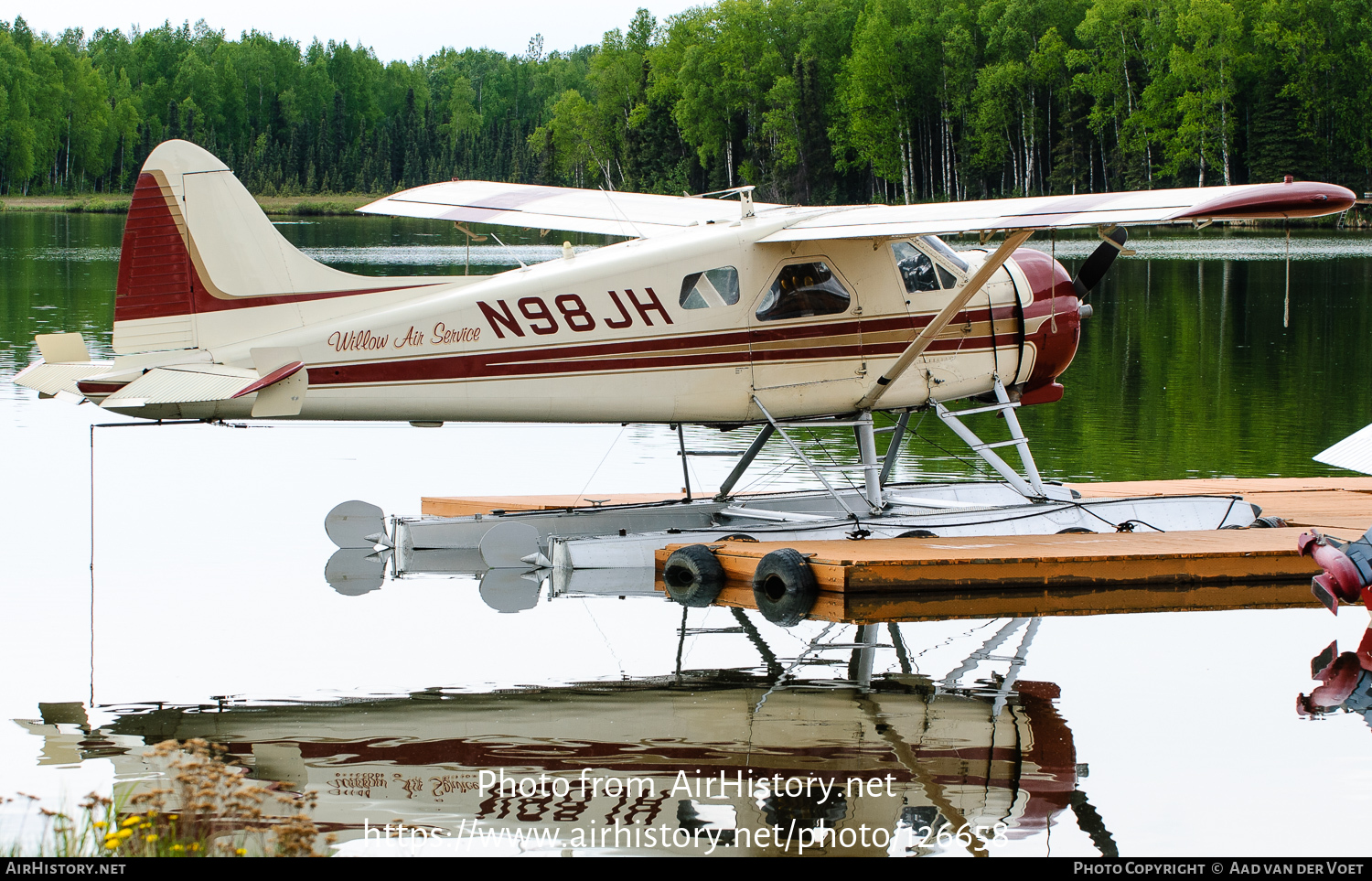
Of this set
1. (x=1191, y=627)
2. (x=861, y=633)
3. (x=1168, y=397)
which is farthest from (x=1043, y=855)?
(x=1168, y=397)

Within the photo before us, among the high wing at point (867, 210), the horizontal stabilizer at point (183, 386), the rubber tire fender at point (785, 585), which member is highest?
the high wing at point (867, 210)

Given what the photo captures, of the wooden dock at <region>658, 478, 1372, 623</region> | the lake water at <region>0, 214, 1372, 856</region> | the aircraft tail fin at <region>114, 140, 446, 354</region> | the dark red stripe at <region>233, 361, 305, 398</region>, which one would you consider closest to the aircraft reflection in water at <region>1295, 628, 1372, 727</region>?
the lake water at <region>0, 214, 1372, 856</region>

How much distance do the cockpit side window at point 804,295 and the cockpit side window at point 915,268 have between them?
0.48 m

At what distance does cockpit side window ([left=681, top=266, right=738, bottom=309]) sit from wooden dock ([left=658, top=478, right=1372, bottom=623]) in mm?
1491

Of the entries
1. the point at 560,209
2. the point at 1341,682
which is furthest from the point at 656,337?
the point at 1341,682

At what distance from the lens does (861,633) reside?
26.5 ft

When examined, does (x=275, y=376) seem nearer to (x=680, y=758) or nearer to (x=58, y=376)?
(x=58, y=376)

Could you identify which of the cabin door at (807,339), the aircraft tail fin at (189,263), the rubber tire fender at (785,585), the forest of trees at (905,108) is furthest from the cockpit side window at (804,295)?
the forest of trees at (905,108)

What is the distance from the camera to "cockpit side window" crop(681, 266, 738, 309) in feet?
30.6

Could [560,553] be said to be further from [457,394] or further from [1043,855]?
[1043,855]

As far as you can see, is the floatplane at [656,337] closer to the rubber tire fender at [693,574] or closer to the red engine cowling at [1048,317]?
the red engine cowling at [1048,317]

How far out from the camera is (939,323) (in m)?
9.71

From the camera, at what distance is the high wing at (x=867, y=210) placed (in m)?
8.22

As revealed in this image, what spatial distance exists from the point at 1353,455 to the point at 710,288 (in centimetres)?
400
